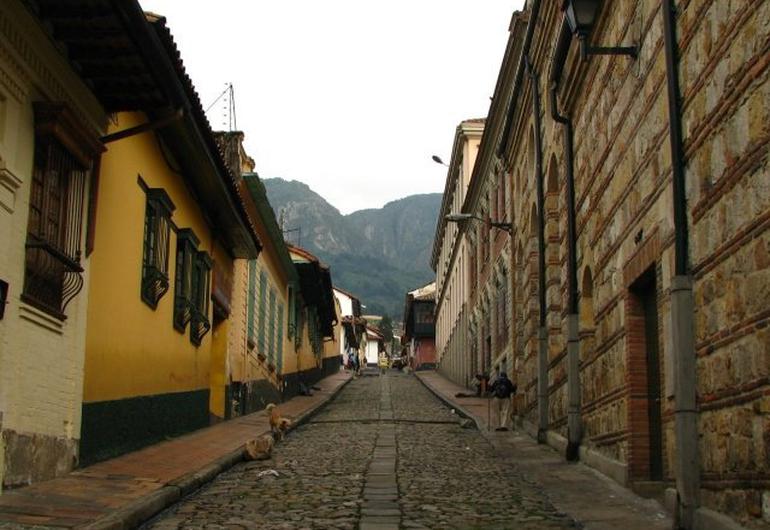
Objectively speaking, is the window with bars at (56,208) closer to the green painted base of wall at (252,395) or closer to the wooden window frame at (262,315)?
the green painted base of wall at (252,395)

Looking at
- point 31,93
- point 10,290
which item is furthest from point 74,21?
point 10,290

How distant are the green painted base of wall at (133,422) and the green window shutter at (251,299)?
544 cm

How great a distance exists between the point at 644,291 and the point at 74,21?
229 inches

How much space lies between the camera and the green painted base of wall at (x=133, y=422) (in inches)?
367

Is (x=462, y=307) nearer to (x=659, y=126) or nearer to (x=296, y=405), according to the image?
(x=296, y=405)

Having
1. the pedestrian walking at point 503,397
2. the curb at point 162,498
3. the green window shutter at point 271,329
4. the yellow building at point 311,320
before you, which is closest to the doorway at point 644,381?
the curb at point 162,498

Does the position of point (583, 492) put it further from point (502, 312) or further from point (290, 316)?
point (290, 316)

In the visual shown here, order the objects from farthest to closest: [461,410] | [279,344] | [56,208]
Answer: [279,344], [461,410], [56,208]

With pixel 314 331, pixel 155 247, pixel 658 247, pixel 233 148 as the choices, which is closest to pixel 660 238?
pixel 658 247

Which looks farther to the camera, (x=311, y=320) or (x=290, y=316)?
(x=311, y=320)

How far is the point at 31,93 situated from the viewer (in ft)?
25.2

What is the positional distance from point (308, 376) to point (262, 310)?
12.6m

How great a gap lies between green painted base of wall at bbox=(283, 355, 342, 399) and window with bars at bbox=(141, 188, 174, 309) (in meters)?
13.9

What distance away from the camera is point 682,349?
6977 mm
